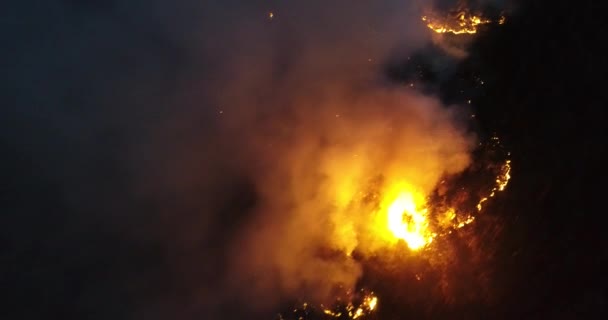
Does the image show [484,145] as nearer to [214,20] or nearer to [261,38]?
[261,38]

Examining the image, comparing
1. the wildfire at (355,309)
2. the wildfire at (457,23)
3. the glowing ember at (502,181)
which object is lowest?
the wildfire at (355,309)

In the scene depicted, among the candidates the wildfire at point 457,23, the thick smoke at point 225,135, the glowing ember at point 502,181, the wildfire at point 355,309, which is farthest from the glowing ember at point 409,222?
the wildfire at point 457,23

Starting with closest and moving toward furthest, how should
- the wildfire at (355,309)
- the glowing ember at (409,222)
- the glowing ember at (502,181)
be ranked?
the glowing ember at (502,181), the glowing ember at (409,222), the wildfire at (355,309)

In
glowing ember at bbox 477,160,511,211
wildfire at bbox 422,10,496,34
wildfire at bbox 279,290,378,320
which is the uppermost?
wildfire at bbox 422,10,496,34

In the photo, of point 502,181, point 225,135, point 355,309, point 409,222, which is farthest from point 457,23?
point 355,309

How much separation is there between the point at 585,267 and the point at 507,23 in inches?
87.8

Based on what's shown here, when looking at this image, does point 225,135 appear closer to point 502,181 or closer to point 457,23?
point 457,23

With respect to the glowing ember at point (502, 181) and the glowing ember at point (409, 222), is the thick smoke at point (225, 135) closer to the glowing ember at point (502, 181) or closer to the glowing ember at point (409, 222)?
the glowing ember at point (409, 222)

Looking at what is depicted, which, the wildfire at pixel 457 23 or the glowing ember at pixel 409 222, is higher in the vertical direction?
the wildfire at pixel 457 23

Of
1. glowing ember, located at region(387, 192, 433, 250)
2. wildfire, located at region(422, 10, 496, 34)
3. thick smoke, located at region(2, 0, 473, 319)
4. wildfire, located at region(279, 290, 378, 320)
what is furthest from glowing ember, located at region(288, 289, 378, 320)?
wildfire, located at region(422, 10, 496, 34)

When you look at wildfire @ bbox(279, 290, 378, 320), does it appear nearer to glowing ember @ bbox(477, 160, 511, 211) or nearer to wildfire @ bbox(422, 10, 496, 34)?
glowing ember @ bbox(477, 160, 511, 211)

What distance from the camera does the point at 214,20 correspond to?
430cm

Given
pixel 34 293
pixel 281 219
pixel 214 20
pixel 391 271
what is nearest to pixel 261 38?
pixel 214 20

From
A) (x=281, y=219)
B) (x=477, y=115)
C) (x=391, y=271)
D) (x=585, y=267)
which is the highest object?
(x=281, y=219)
